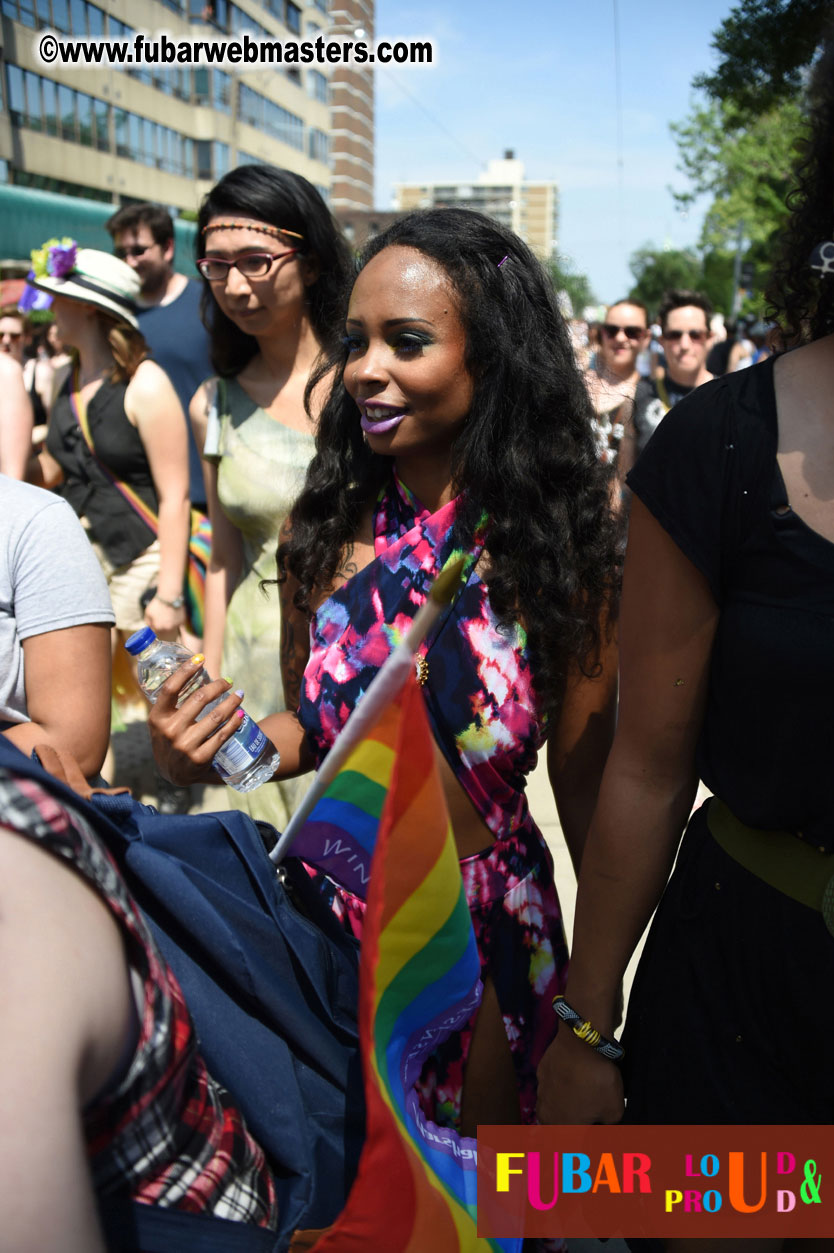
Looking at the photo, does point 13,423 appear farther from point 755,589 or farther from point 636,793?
point 755,589

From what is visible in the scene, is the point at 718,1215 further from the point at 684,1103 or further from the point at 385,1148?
the point at 385,1148

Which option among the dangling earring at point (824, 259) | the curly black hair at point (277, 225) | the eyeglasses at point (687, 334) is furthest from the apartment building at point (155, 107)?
the dangling earring at point (824, 259)

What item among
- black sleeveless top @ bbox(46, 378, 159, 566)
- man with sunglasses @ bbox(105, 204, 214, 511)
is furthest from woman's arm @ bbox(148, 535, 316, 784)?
man with sunglasses @ bbox(105, 204, 214, 511)

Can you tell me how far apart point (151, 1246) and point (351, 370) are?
4.52 feet

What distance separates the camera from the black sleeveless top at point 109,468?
4.16 metres

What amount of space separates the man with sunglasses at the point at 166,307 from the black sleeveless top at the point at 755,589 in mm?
3210

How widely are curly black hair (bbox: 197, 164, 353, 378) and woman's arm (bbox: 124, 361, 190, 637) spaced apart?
0.79 meters

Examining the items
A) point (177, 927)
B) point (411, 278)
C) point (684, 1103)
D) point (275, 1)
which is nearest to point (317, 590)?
point (411, 278)

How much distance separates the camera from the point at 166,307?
16.5 feet

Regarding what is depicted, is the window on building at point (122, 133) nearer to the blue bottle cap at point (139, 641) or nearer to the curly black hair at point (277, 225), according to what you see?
the curly black hair at point (277, 225)

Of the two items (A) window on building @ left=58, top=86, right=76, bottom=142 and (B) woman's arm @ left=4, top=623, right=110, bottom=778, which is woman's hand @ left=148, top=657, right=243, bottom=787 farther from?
(A) window on building @ left=58, top=86, right=76, bottom=142

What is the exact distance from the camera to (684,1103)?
152 centimetres

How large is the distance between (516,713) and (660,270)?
8677cm

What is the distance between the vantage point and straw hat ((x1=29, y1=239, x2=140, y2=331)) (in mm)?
4070
